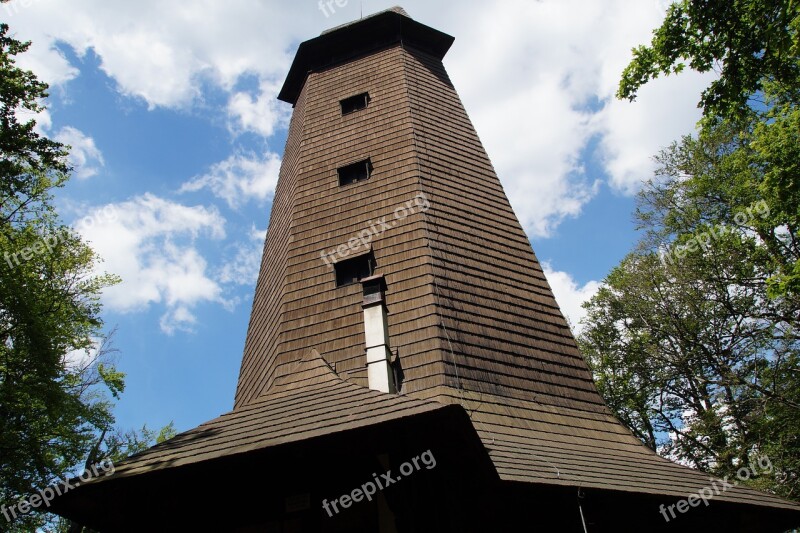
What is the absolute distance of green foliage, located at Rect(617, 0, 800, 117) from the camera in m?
6.63

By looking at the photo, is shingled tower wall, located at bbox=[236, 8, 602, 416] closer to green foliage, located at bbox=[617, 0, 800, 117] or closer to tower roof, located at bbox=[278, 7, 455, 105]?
tower roof, located at bbox=[278, 7, 455, 105]

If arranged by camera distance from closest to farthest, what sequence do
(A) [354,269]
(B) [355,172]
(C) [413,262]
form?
(C) [413,262] → (A) [354,269] → (B) [355,172]

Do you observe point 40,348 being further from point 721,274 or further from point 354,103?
point 721,274

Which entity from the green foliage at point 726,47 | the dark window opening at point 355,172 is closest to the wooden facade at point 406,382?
the dark window opening at point 355,172

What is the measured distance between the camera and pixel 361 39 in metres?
11.7

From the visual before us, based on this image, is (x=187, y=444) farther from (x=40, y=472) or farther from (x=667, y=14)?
(x=40, y=472)

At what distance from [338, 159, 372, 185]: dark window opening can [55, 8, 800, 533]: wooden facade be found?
0.17m

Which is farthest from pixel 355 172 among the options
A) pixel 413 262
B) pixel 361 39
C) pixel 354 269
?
pixel 361 39

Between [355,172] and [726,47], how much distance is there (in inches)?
214

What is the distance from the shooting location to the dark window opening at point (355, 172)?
28.9 feet

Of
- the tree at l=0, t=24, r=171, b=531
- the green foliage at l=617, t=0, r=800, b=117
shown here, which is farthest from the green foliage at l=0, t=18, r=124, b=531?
the green foliage at l=617, t=0, r=800, b=117

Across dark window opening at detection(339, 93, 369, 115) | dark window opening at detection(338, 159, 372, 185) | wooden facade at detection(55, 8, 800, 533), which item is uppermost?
dark window opening at detection(339, 93, 369, 115)

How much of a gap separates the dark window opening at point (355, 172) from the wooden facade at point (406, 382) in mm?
172

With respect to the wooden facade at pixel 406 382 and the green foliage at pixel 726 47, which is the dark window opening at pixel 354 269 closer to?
the wooden facade at pixel 406 382
